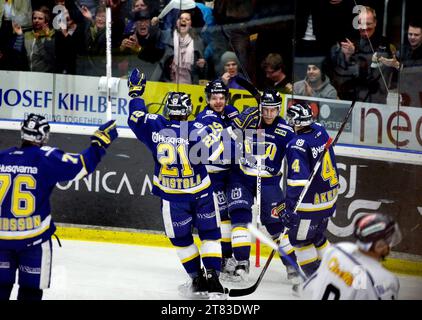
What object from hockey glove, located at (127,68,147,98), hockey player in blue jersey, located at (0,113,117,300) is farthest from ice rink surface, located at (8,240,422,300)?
hockey glove, located at (127,68,147,98)

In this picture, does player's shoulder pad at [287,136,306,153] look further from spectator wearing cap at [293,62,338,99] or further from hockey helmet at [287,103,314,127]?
spectator wearing cap at [293,62,338,99]

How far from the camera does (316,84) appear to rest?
832 cm

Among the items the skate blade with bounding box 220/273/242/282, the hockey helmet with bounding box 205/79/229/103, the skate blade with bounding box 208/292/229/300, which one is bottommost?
the skate blade with bounding box 220/273/242/282

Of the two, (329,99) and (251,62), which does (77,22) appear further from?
(329,99)

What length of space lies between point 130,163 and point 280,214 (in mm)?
1888

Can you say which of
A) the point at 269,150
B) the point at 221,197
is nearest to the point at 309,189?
the point at 269,150

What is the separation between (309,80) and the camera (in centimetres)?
832

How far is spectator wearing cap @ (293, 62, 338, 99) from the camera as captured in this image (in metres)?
8.29

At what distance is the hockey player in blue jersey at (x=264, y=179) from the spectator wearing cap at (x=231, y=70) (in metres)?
0.81

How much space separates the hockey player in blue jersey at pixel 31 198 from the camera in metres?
→ 5.84

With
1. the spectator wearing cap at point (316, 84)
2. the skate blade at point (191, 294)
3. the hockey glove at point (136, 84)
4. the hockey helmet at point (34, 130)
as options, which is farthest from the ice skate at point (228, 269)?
the hockey helmet at point (34, 130)

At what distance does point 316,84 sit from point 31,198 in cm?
310

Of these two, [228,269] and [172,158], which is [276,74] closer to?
[228,269]

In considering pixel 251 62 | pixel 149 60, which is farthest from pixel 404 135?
pixel 149 60
